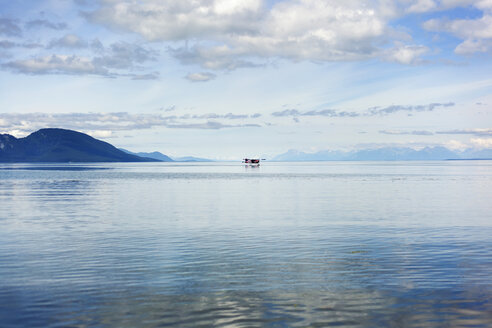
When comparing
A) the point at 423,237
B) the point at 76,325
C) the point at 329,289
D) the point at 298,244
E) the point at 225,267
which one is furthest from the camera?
the point at 423,237

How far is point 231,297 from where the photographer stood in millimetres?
18500

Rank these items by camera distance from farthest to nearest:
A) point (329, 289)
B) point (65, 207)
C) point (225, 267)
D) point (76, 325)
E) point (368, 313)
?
point (65, 207) → point (225, 267) → point (329, 289) → point (368, 313) → point (76, 325)

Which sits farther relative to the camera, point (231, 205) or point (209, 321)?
point (231, 205)

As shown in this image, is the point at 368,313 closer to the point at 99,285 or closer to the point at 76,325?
the point at 76,325

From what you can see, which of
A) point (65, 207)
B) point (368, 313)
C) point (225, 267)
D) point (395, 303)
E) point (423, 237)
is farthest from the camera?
point (65, 207)

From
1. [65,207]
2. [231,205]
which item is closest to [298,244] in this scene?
[231,205]

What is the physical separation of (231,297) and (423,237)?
20737 mm

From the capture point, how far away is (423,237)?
111 feet

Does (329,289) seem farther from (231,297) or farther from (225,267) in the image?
(225,267)

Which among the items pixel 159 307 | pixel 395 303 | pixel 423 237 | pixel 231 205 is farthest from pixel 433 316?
pixel 231 205

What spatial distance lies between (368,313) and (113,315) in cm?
932

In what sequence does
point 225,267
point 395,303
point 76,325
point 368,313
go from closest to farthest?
point 76,325
point 368,313
point 395,303
point 225,267

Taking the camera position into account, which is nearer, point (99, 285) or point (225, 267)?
point (99, 285)

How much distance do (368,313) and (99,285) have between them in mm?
11782
